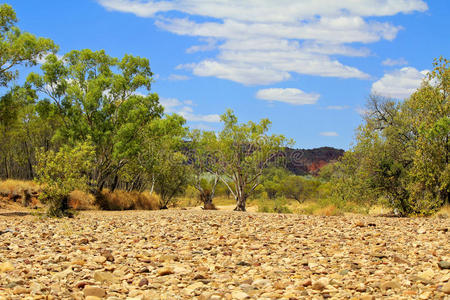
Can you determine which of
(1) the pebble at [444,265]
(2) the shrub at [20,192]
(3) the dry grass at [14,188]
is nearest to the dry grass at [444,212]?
(1) the pebble at [444,265]

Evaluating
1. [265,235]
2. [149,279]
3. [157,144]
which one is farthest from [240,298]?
[157,144]

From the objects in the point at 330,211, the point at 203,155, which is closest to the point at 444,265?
the point at 330,211

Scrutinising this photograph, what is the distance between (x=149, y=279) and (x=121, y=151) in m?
20.0

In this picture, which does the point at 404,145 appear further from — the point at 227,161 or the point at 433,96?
the point at 227,161

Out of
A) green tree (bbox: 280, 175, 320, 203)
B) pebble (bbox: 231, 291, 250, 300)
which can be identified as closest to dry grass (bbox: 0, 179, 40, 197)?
pebble (bbox: 231, 291, 250, 300)

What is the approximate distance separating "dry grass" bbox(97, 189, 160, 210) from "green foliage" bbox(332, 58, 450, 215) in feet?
41.4

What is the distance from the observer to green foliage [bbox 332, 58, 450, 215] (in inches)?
831

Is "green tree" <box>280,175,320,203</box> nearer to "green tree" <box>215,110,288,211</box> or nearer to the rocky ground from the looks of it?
"green tree" <box>215,110,288,211</box>

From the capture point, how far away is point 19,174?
4481 centimetres

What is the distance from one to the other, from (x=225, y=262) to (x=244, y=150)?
822 inches

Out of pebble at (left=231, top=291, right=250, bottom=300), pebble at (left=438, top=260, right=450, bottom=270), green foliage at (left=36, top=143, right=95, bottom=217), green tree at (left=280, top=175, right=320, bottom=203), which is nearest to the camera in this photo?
pebble at (left=231, top=291, right=250, bottom=300)

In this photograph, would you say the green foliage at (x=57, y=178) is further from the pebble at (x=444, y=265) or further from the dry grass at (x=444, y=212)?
the dry grass at (x=444, y=212)

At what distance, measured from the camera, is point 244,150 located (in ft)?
95.6

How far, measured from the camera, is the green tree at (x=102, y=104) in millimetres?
26188
